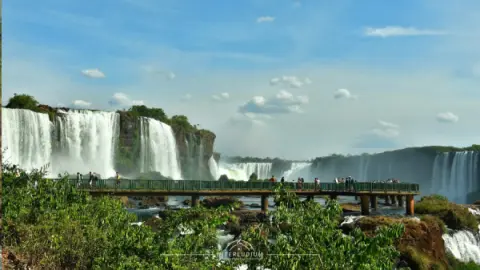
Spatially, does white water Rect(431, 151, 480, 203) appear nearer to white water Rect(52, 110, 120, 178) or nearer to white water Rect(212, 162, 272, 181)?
white water Rect(212, 162, 272, 181)

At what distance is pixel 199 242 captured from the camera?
11.4 m

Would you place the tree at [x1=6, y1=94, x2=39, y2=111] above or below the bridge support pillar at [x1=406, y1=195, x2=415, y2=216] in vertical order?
above

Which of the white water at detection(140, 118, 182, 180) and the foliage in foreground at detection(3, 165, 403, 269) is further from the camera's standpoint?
the white water at detection(140, 118, 182, 180)

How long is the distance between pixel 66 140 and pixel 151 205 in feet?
50.1

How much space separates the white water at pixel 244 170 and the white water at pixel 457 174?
1144 inches

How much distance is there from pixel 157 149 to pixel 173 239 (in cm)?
6411

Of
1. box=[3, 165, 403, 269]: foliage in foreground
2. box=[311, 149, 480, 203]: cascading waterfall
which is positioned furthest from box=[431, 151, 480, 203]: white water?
box=[3, 165, 403, 269]: foliage in foreground

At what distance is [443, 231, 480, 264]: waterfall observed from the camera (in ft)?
111

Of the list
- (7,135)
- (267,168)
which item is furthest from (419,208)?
(267,168)

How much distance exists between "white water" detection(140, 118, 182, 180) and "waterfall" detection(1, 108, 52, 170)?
16.4 m

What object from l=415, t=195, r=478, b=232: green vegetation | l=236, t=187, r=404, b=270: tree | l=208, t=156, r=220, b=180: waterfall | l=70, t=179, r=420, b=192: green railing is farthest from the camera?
l=208, t=156, r=220, b=180: waterfall

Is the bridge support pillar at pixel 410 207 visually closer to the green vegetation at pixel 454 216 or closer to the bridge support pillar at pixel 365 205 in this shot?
the green vegetation at pixel 454 216

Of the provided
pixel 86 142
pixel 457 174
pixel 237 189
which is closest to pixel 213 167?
pixel 86 142

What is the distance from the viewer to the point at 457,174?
85.2 m
